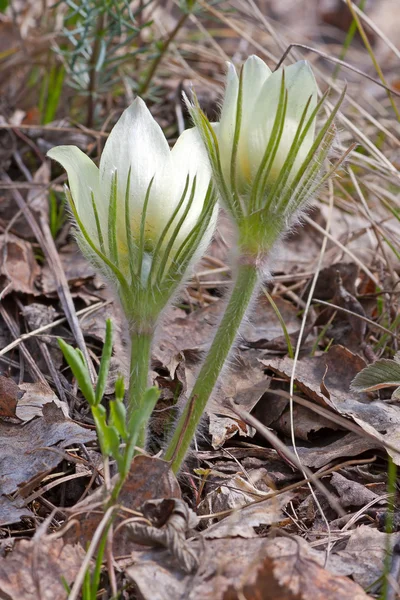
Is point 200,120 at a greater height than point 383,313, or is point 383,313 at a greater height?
point 200,120

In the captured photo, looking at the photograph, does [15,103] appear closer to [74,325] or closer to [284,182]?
[74,325]

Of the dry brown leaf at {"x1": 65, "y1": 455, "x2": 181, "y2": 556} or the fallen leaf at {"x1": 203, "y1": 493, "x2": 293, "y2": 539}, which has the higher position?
the dry brown leaf at {"x1": 65, "y1": 455, "x2": 181, "y2": 556}

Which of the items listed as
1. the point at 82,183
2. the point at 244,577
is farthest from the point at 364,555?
the point at 82,183

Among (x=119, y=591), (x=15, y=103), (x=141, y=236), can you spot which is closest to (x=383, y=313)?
(x=141, y=236)

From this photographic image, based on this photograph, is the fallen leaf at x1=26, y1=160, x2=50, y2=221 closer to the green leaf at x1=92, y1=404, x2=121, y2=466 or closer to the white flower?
the white flower

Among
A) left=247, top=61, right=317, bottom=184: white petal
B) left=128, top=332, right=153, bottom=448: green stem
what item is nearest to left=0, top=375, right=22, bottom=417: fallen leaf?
left=128, top=332, right=153, bottom=448: green stem
